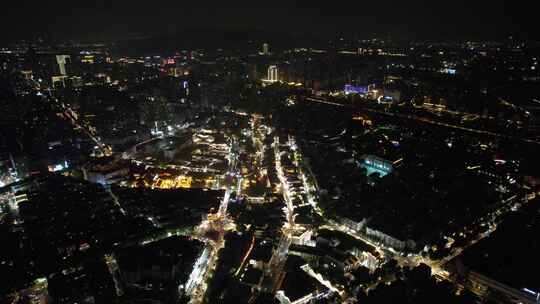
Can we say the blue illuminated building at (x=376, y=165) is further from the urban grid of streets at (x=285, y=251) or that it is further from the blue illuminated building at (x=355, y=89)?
the blue illuminated building at (x=355, y=89)

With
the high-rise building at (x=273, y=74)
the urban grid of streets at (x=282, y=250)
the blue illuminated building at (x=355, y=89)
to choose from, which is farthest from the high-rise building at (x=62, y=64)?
the urban grid of streets at (x=282, y=250)

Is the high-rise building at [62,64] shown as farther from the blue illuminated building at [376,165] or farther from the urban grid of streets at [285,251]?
the blue illuminated building at [376,165]

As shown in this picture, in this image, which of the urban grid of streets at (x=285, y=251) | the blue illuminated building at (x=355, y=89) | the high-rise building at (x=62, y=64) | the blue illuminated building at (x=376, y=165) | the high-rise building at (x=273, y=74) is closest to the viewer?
the urban grid of streets at (x=285, y=251)

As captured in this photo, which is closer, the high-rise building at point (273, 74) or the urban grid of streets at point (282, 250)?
the urban grid of streets at point (282, 250)

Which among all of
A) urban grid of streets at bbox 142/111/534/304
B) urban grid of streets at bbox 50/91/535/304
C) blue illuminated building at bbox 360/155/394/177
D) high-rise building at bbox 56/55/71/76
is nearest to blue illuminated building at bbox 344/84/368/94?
blue illuminated building at bbox 360/155/394/177

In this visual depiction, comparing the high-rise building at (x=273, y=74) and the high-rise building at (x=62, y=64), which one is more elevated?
the high-rise building at (x=62, y=64)

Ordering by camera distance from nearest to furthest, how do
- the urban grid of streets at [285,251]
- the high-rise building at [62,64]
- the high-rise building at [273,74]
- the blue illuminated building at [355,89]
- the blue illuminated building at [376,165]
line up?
the urban grid of streets at [285,251] → the blue illuminated building at [376,165] → the blue illuminated building at [355,89] → the high-rise building at [273,74] → the high-rise building at [62,64]

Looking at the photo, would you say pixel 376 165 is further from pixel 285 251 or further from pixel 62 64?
pixel 62 64

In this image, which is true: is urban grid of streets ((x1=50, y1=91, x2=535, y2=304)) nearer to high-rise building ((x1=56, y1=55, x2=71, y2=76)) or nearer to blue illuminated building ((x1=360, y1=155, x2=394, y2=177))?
blue illuminated building ((x1=360, y1=155, x2=394, y2=177))

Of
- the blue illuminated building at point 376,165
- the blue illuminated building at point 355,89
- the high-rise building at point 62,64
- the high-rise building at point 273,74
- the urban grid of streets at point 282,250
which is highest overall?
the high-rise building at point 62,64

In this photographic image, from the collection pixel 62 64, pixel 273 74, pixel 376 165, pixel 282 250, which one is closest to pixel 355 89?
pixel 273 74

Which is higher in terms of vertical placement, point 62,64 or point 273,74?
point 62,64
